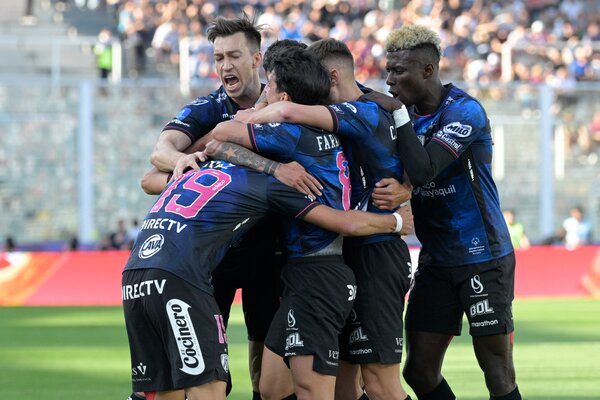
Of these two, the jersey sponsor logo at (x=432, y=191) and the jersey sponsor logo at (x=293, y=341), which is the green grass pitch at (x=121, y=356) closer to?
the jersey sponsor logo at (x=432, y=191)

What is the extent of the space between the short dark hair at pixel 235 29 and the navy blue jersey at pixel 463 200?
1.26m

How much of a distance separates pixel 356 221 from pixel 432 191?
1.15m

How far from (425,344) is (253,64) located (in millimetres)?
2212

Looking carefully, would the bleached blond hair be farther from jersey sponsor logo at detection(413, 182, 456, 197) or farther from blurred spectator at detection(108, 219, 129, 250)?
blurred spectator at detection(108, 219, 129, 250)

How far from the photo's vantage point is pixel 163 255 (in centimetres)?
582

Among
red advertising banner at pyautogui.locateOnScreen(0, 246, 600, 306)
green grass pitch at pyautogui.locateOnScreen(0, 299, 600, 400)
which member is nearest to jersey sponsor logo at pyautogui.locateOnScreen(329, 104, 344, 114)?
green grass pitch at pyautogui.locateOnScreen(0, 299, 600, 400)

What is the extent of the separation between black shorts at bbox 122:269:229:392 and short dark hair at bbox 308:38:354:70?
5.31ft

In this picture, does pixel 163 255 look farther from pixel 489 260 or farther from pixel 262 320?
pixel 489 260

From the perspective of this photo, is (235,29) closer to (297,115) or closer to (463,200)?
(297,115)

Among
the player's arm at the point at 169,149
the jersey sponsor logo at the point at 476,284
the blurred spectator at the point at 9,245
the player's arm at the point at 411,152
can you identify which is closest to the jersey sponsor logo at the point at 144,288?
the player's arm at the point at 169,149

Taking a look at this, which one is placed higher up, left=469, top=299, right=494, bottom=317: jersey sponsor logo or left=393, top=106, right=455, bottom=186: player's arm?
left=393, top=106, right=455, bottom=186: player's arm

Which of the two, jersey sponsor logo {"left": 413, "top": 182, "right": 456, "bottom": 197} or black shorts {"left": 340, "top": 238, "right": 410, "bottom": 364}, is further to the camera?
jersey sponsor logo {"left": 413, "top": 182, "right": 456, "bottom": 197}

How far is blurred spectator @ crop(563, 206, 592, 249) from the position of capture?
72.7ft

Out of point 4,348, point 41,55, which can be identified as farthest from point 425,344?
point 41,55
